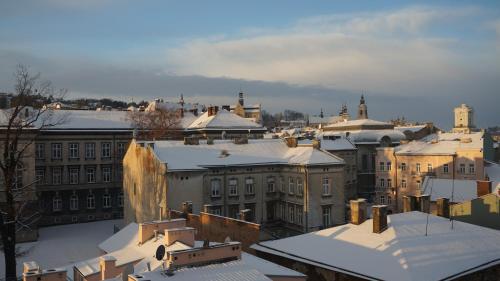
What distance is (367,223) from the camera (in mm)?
22688

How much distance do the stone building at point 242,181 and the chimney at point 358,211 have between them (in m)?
13.5

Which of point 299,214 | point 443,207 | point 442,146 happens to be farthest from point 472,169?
point 443,207

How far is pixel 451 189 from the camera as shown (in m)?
39.9

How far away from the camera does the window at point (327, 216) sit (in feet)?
122

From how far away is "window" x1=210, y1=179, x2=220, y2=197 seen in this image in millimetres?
36191

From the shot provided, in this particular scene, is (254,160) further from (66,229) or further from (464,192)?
(66,229)

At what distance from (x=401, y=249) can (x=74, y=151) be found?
130 feet

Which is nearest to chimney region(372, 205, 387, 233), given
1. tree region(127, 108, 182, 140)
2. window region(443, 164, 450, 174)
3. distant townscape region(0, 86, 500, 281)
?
distant townscape region(0, 86, 500, 281)

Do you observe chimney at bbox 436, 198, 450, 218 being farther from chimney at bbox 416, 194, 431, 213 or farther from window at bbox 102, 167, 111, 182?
window at bbox 102, 167, 111, 182

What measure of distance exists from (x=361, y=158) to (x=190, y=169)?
33.6 m

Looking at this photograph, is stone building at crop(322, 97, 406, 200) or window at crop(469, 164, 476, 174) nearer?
window at crop(469, 164, 476, 174)

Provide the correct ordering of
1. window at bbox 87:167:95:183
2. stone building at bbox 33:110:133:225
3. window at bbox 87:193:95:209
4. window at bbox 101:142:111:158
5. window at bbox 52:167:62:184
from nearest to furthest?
1. stone building at bbox 33:110:133:225
2. window at bbox 52:167:62:184
3. window at bbox 87:193:95:209
4. window at bbox 87:167:95:183
5. window at bbox 101:142:111:158

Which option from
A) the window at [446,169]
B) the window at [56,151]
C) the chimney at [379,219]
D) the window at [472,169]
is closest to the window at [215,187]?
the chimney at [379,219]

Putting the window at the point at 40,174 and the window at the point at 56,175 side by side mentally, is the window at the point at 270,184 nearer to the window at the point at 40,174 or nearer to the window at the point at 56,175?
the window at the point at 56,175
